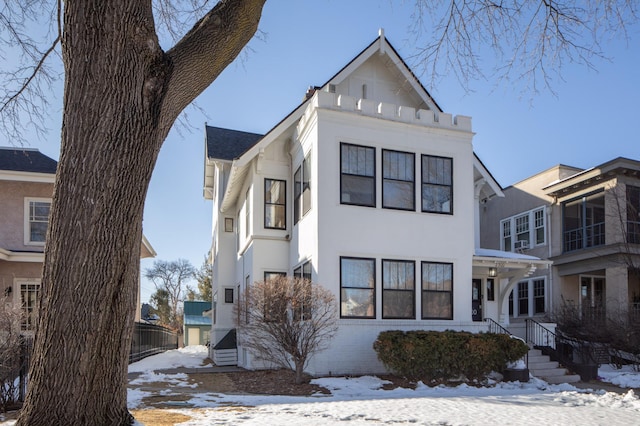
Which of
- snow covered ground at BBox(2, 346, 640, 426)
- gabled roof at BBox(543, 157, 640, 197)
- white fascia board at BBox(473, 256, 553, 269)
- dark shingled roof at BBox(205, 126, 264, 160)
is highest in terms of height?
dark shingled roof at BBox(205, 126, 264, 160)

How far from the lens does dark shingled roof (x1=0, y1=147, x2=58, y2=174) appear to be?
19.5 meters

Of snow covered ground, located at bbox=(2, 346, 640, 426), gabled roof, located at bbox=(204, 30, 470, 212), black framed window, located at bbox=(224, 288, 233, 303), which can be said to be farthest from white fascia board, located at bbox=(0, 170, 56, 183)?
snow covered ground, located at bbox=(2, 346, 640, 426)

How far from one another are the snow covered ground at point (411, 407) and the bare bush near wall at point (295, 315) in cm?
102

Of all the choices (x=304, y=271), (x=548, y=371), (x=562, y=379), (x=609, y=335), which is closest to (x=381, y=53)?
(x=304, y=271)

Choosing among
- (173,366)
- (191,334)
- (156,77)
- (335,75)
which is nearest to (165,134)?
(156,77)

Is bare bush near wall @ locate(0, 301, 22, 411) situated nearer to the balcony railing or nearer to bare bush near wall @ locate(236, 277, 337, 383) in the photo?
bare bush near wall @ locate(236, 277, 337, 383)

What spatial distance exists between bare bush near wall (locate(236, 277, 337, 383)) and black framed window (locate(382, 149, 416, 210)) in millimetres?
3225

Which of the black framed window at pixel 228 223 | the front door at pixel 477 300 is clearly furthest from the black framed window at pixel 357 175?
the black framed window at pixel 228 223

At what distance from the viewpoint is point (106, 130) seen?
4.73 m

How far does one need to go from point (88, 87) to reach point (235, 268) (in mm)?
16153

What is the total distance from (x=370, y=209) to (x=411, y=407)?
629 centimetres

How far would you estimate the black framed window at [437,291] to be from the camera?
14.4m

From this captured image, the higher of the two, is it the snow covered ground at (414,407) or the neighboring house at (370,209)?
the neighboring house at (370,209)

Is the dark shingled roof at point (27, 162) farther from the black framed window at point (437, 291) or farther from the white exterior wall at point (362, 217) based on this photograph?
the black framed window at point (437, 291)
